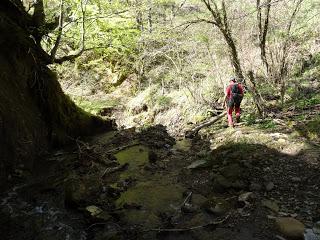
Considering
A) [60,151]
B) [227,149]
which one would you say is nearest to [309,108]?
[227,149]

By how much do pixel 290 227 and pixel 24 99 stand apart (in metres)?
7.20

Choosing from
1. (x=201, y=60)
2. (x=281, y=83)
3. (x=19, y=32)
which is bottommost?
(x=281, y=83)

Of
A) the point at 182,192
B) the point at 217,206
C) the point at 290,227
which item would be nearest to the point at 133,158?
the point at 182,192

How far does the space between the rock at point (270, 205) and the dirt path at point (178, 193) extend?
0.04 feet

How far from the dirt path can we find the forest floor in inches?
0.7

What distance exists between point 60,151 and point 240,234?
627 centimetres

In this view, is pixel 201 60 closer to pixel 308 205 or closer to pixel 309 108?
pixel 309 108

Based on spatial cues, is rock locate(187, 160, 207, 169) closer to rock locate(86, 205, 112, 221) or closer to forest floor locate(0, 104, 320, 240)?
forest floor locate(0, 104, 320, 240)

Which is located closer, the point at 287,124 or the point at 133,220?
the point at 133,220

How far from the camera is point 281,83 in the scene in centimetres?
1045

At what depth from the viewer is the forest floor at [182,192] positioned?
5574 millimetres

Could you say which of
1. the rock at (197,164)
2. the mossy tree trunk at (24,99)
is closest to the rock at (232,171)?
the rock at (197,164)

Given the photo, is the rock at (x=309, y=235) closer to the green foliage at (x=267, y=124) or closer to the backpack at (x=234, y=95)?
the green foliage at (x=267, y=124)

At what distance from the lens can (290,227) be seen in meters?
5.21
